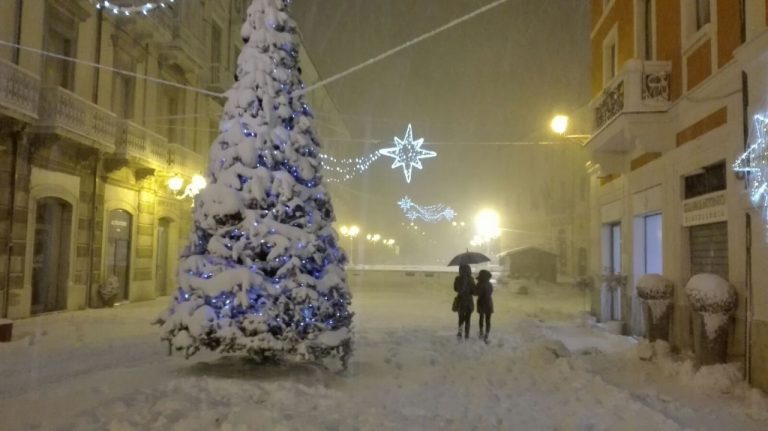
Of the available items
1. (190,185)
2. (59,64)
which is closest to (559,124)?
(190,185)

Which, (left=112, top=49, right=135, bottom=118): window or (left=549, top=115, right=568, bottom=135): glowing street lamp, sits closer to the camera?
(left=549, top=115, right=568, bottom=135): glowing street lamp

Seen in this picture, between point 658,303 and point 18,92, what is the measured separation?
13.6 m

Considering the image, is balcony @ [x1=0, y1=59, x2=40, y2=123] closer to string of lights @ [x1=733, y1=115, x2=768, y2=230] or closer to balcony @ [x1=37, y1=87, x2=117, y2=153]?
balcony @ [x1=37, y1=87, x2=117, y2=153]

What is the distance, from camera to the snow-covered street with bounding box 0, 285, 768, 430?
6090mm

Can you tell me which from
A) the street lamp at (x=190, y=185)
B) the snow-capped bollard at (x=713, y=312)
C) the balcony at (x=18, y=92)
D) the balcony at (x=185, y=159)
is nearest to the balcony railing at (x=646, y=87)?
the snow-capped bollard at (x=713, y=312)

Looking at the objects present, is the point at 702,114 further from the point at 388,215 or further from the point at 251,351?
the point at 388,215

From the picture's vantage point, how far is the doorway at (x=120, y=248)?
65.4 feet

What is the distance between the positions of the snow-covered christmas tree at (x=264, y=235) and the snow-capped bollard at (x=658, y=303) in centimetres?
537

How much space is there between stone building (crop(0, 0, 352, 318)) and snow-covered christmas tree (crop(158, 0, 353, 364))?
13.8 ft

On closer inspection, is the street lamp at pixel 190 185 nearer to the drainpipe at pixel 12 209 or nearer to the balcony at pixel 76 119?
the balcony at pixel 76 119

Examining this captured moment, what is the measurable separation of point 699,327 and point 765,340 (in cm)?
125

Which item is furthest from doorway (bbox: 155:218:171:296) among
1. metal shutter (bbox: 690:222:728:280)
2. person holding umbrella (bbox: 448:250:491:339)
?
metal shutter (bbox: 690:222:728:280)

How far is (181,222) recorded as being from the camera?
25.6 meters

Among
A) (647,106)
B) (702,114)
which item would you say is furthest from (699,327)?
(647,106)
